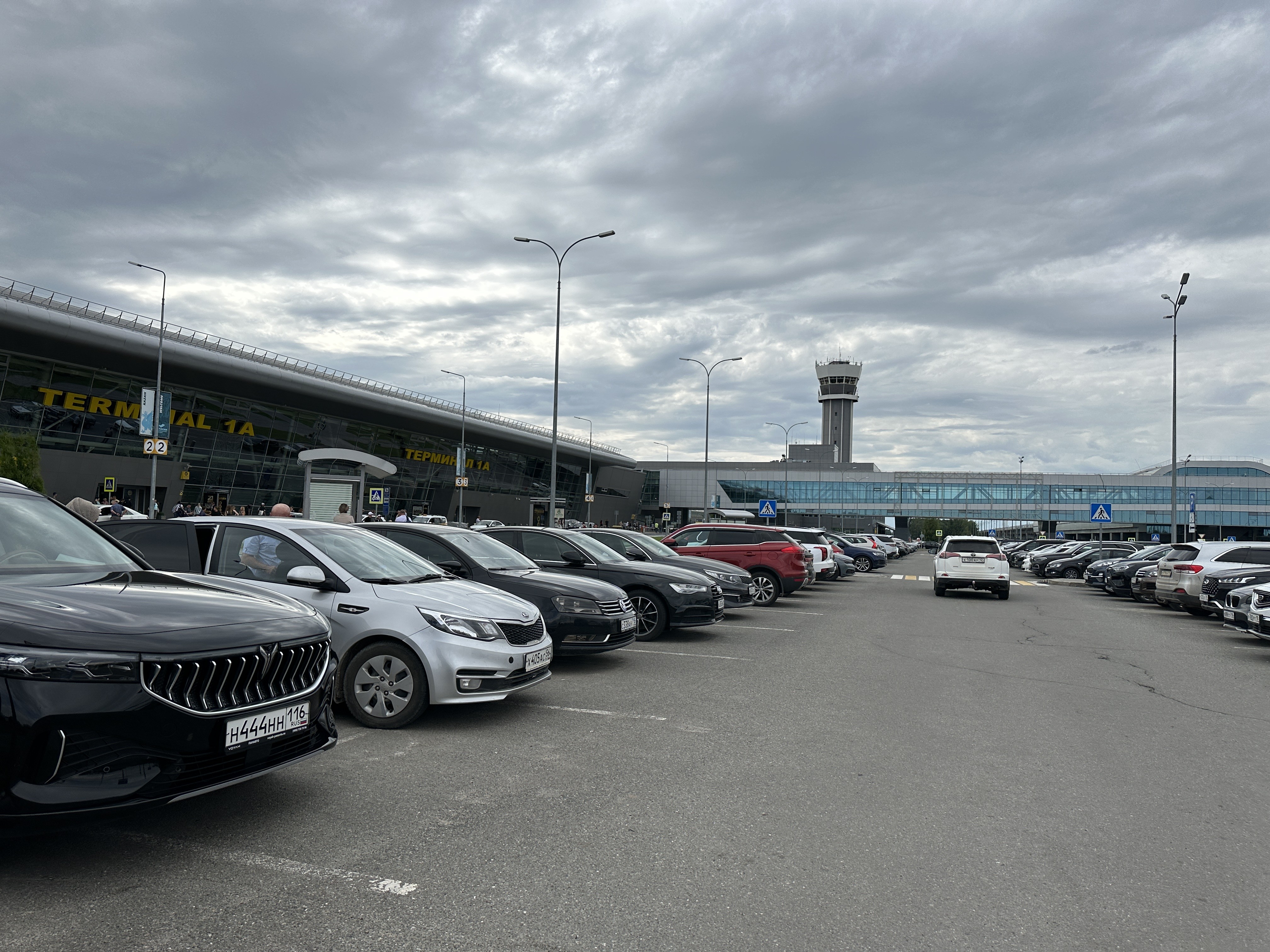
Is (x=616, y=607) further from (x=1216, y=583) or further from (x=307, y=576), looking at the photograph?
(x=1216, y=583)

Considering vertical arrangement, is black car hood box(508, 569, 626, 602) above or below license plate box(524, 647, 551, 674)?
above

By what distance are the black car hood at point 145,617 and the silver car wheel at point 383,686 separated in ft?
5.93

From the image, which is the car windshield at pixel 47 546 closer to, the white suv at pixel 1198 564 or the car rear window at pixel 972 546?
the white suv at pixel 1198 564

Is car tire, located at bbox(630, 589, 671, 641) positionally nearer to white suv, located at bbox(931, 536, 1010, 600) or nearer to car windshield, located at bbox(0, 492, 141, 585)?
car windshield, located at bbox(0, 492, 141, 585)

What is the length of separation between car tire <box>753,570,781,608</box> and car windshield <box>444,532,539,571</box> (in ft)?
30.5

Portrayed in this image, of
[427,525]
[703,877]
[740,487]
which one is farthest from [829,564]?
[740,487]

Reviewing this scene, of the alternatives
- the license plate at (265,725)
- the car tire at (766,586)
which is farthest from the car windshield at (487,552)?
the car tire at (766,586)

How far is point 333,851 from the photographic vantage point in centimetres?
412

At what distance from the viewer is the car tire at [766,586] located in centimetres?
1897

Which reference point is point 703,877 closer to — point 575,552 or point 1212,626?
point 575,552

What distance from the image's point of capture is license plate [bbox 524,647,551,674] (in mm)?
6832

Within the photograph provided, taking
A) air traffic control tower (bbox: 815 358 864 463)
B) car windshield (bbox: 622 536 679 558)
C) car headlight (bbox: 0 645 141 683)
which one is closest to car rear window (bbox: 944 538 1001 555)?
car windshield (bbox: 622 536 679 558)

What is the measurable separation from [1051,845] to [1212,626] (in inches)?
608

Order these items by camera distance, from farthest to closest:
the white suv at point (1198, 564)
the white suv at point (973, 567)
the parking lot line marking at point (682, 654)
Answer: the white suv at point (973, 567) → the white suv at point (1198, 564) → the parking lot line marking at point (682, 654)
